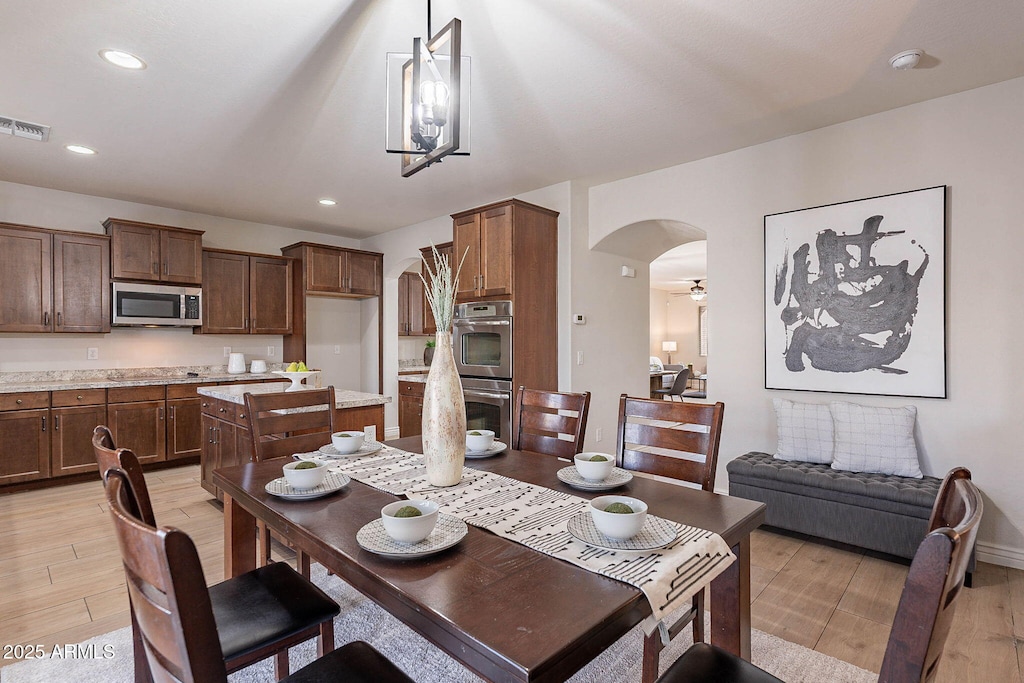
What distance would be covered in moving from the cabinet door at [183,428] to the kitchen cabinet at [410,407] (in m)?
2.01

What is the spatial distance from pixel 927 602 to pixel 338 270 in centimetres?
608

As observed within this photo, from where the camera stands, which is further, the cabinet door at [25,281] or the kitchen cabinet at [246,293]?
the kitchen cabinet at [246,293]

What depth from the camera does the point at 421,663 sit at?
190 centimetres

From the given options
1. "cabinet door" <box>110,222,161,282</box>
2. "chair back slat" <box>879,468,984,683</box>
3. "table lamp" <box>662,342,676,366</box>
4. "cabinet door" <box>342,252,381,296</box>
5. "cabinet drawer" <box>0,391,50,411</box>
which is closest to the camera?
"chair back slat" <box>879,468,984,683</box>

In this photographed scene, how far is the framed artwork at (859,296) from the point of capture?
2924mm

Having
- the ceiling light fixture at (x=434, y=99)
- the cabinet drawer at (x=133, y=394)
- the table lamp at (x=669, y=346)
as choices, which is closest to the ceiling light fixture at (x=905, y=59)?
the ceiling light fixture at (x=434, y=99)

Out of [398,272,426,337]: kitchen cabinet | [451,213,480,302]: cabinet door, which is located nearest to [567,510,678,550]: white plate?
[451,213,480,302]: cabinet door

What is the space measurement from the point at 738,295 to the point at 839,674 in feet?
8.09

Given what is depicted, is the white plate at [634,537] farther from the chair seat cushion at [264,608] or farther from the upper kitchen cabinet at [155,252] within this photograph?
the upper kitchen cabinet at [155,252]

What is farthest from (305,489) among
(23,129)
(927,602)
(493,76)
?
(23,129)

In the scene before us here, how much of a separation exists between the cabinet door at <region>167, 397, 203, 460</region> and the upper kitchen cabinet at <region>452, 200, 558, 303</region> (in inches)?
113

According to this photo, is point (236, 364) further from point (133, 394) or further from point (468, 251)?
point (468, 251)

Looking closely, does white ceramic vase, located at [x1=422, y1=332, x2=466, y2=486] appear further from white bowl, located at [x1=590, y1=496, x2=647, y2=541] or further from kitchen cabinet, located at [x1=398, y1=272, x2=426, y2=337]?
kitchen cabinet, located at [x1=398, y1=272, x2=426, y2=337]

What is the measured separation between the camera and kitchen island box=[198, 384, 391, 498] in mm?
3178
